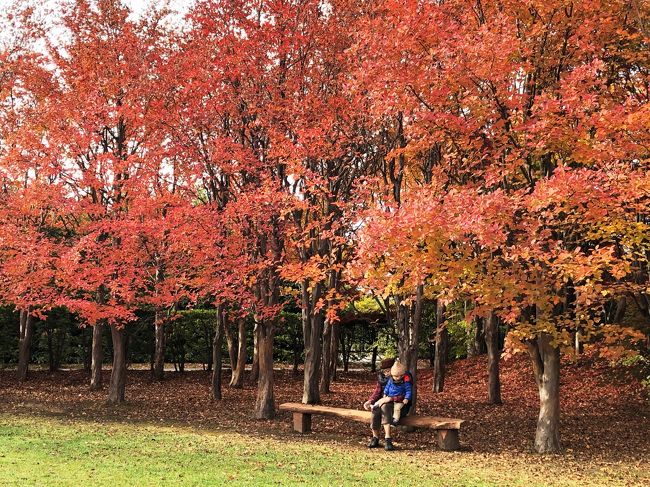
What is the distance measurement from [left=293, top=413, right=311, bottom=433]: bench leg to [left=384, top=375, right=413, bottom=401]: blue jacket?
2023 mm

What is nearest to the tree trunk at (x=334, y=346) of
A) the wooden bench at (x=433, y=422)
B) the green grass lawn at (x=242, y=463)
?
the wooden bench at (x=433, y=422)

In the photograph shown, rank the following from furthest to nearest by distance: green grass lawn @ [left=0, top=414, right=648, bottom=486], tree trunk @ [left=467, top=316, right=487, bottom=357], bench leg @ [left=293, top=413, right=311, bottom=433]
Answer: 1. tree trunk @ [left=467, top=316, right=487, bottom=357]
2. bench leg @ [left=293, top=413, right=311, bottom=433]
3. green grass lawn @ [left=0, top=414, right=648, bottom=486]

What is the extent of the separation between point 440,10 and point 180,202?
7.00 meters

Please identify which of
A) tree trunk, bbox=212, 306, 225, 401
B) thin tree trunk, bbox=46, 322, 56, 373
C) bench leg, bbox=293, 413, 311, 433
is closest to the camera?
bench leg, bbox=293, 413, 311, 433

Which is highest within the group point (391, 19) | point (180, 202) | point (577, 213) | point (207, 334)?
point (391, 19)

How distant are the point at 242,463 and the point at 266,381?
219 inches

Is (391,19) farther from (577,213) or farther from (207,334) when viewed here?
(207,334)

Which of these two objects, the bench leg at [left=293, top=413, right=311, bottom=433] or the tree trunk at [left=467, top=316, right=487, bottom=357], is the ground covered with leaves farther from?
the tree trunk at [left=467, top=316, right=487, bottom=357]

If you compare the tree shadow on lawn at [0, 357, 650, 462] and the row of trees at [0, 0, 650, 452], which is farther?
the tree shadow on lawn at [0, 357, 650, 462]

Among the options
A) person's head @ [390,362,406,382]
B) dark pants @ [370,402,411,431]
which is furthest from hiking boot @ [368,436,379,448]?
person's head @ [390,362,406,382]

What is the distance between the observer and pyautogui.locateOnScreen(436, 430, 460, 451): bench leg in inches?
440

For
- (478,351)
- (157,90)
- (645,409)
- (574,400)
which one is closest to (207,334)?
(478,351)

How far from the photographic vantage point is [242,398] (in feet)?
61.6

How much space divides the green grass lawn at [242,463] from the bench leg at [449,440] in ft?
0.97
